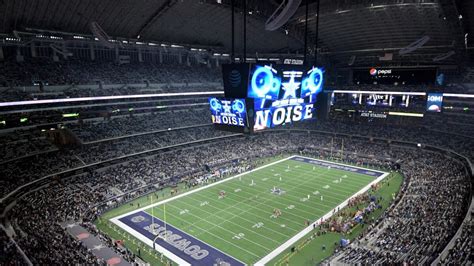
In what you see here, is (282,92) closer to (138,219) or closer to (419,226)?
(419,226)

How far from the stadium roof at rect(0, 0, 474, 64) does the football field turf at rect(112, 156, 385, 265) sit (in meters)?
19.8

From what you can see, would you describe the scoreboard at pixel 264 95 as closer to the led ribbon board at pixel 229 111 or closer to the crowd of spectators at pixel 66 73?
the led ribbon board at pixel 229 111

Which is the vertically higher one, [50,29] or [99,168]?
[50,29]

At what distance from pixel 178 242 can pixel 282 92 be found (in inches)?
565

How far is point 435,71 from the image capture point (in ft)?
161

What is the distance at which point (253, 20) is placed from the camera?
144 feet

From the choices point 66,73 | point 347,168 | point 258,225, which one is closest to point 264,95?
point 258,225

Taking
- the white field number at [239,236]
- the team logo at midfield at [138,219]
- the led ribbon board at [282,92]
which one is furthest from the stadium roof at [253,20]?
the white field number at [239,236]

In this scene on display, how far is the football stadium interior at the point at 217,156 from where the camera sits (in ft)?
68.5

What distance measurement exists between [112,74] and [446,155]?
159 ft

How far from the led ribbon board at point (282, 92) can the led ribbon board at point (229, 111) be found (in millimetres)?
835

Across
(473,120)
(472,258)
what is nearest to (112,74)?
(472,258)

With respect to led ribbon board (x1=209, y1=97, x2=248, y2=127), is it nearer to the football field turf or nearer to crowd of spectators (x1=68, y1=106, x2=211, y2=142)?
the football field turf

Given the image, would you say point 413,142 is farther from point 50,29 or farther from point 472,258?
point 50,29
